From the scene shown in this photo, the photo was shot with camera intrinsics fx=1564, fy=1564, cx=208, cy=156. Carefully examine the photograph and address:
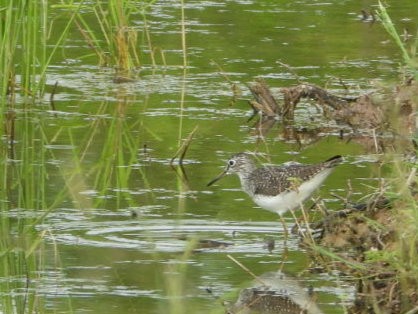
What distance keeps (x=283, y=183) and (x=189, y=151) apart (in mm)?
1967

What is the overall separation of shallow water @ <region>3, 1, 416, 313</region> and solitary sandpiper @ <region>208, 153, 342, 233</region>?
0.53 feet

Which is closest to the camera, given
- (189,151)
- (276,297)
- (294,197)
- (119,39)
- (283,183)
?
(276,297)

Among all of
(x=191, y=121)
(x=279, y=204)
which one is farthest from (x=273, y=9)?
(x=279, y=204)

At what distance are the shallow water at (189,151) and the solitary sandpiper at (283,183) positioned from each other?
161mm

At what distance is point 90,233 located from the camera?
9047 mm

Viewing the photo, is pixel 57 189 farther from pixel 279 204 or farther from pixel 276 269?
pixel 276 269

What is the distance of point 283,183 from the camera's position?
938cm

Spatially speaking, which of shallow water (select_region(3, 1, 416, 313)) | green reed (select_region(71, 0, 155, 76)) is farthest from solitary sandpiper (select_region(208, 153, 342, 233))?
green reed (select_region(71, 0, 155, 76))

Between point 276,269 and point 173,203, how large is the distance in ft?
5.07

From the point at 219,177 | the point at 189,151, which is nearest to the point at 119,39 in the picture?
the point at 189,151

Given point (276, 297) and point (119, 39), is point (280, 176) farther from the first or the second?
point (119, 39)

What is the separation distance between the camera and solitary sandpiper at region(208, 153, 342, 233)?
9.20 m

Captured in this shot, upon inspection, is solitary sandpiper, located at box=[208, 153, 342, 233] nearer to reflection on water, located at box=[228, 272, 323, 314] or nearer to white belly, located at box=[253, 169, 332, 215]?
white belly, located at box=[253, 169, 332, 215]

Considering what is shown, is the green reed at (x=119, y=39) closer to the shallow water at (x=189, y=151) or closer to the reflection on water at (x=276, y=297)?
the shallow water at (x=189, y=151)
